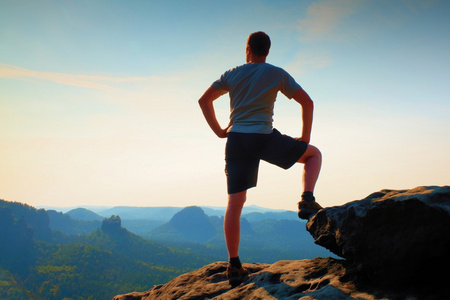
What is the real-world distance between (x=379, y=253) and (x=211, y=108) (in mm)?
2960

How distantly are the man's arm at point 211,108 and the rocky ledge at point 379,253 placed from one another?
188 cm

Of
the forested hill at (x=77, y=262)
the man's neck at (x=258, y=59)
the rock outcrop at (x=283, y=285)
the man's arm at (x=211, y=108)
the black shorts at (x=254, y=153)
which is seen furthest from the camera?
the forested hill at (x=77, y=262)

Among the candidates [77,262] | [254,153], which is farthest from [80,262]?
[254,153]

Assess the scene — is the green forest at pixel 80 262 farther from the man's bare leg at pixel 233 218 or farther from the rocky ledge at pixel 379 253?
the rocky ledge at pixel 379 253

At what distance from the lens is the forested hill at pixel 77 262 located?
394 feet

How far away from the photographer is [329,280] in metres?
3.77

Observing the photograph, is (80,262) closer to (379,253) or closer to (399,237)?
(379,253)

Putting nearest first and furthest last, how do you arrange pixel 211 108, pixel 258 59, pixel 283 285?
pixel 283 285
pixel 258 59
pixel 211 108

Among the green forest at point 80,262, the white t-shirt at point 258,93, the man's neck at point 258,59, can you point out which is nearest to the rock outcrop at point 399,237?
the white t-shirt at point 258,93

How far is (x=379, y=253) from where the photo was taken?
3.22 m

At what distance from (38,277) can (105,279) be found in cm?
2743

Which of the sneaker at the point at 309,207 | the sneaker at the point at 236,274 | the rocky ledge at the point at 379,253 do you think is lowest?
the sneaker at the point at 236,274

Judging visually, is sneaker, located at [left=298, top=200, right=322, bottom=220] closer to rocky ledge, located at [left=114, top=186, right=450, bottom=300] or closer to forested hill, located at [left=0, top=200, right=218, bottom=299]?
rocky ledge, located at [left=114, top=186, right=450, bottom=300]

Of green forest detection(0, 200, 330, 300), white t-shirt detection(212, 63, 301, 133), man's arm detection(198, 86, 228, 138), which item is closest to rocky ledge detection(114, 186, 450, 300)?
white t-shirt detection(212, 63, 301, 133)
